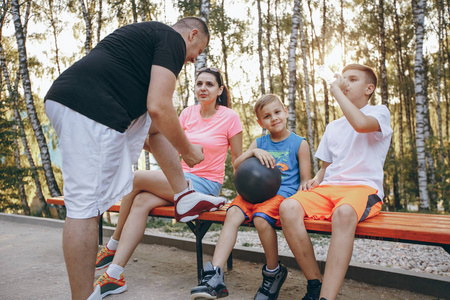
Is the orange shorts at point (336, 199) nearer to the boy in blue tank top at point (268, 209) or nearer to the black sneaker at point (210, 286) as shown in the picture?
the boy in blue tank top at point (268, 209)

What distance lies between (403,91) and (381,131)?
21.2 m

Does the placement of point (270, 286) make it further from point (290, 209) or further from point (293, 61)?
point (293, 61)

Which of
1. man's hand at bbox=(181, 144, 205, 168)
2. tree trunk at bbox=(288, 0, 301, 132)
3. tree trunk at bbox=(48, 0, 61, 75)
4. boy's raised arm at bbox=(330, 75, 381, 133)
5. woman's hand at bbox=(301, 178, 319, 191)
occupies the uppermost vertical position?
tree trunk at bbox=(48, 0, 61, 75)

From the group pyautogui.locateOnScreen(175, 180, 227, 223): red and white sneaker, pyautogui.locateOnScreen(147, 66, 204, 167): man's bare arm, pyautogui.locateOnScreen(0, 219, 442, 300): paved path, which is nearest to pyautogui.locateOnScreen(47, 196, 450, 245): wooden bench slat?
pyautogui.locateOnScreen(0, 219, 442, 300): paved path

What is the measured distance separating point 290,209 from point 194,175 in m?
1.19

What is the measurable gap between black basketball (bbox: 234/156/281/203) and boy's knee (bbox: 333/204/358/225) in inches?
23.1

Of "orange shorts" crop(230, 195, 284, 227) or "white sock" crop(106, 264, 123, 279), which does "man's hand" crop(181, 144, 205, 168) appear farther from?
"white sock" crop(106, 264, 123, 279)

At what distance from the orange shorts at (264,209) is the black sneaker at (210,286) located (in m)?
0.50

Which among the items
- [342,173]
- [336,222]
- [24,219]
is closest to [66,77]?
[336,222]

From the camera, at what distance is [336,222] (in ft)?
7.88

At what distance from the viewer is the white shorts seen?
2000 millimetres

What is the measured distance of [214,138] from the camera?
3.60 m

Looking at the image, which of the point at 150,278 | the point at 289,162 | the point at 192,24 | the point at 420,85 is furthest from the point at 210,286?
the point at 420,85

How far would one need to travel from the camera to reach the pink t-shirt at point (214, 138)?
3576 millimetres
